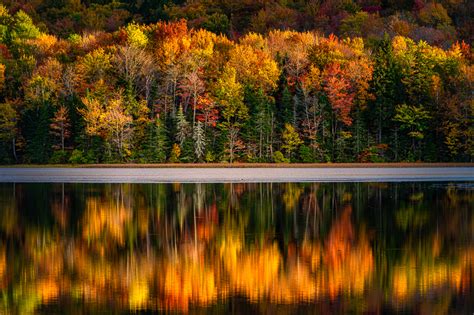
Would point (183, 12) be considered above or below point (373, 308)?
above

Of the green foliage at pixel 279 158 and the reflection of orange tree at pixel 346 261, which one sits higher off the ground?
the green foliage at pixel 279 158

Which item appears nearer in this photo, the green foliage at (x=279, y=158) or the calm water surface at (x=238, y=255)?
the calm water surface at (x=238, y=255)

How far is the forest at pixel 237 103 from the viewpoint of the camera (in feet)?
312

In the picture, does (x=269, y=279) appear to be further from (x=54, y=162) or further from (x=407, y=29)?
(x=407, y=29)

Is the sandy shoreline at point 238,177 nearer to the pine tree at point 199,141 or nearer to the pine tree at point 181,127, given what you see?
the pine tree at point 199,141

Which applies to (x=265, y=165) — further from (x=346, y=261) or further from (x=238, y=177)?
(x=346, y=261)

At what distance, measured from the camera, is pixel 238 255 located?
2397 cm

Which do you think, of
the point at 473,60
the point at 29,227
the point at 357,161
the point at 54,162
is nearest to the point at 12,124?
the point at 54,162

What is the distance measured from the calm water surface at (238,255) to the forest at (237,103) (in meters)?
53.0

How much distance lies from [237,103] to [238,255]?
7537cm

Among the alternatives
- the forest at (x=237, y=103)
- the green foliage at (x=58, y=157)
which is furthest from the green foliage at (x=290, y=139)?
the green foliage at (x=58, y=157)

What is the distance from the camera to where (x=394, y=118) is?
94688mm

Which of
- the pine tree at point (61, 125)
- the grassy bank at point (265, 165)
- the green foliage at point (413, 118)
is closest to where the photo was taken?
the grassy bank at point (265, 165)

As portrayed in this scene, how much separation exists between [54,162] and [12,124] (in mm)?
6589
